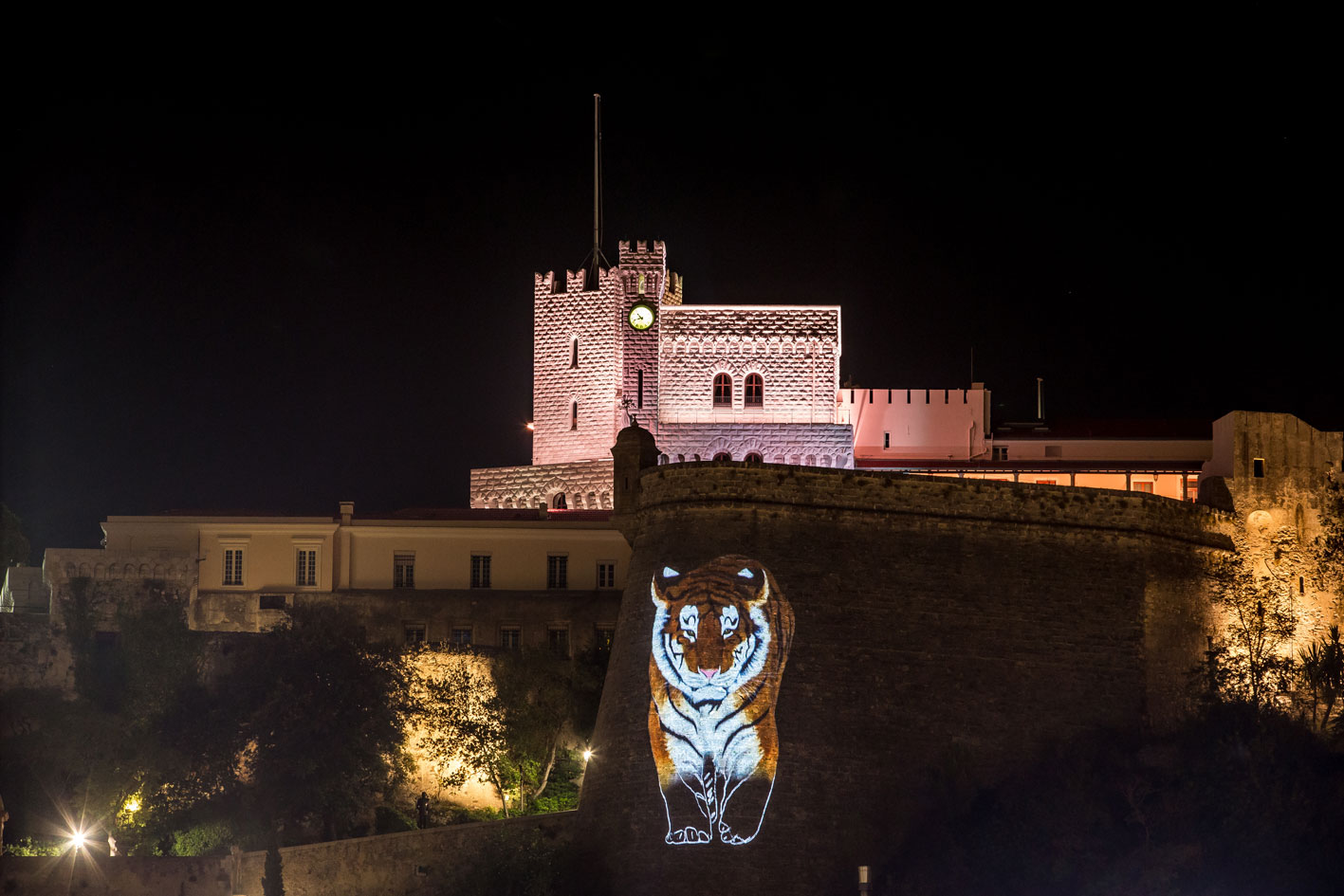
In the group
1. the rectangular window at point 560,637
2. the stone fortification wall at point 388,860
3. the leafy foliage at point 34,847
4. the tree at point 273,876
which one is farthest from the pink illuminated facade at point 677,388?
the leafy foliage at point 34,847

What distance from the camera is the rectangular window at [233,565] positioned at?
182ft

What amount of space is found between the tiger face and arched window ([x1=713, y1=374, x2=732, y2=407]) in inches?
644

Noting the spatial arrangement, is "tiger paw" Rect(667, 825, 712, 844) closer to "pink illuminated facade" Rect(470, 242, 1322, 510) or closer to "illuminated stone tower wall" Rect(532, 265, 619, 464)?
"pink illuminated facade" Rect(470, 242, 1322, 510)

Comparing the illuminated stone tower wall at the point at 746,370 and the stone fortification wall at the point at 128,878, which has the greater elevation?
the illuminated stone tower wall at the point at 746,370

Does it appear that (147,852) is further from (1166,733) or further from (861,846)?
(1166,733)

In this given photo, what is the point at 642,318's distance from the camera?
62031 millimetres

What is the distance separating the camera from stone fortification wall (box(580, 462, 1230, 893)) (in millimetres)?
43750

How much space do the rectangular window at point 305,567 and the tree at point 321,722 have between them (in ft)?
9.25

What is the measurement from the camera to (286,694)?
5094cm

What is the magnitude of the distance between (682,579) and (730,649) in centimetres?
172

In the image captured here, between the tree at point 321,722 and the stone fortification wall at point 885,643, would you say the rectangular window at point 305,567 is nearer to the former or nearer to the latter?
the tree at point 321,722

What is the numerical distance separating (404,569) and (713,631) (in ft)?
42.3

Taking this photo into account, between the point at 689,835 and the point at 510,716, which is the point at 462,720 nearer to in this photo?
the point at 510,716

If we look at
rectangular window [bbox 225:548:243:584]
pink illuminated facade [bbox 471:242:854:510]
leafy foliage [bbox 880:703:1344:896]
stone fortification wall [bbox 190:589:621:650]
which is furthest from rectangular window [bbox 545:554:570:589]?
leafy foliage [bbox 880:703:1344:896]
